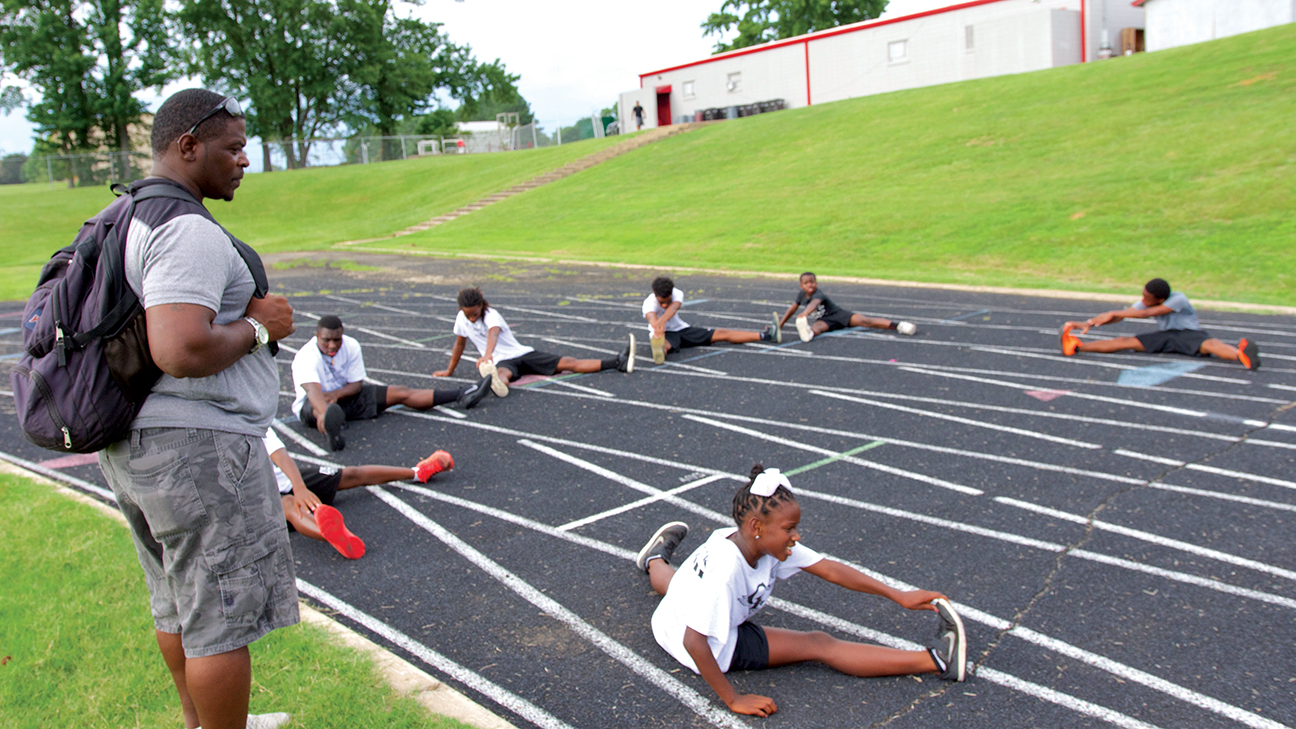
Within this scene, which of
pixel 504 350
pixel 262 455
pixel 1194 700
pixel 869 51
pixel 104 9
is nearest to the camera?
pixel 262 455

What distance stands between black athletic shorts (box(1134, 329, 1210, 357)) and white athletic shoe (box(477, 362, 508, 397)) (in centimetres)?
692

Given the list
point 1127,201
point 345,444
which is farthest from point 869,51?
point 345,444

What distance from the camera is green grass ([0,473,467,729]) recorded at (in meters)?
3.35

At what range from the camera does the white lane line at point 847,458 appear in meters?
5.84

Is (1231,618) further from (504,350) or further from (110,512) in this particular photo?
(504,350)

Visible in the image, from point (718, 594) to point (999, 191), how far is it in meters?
19.6

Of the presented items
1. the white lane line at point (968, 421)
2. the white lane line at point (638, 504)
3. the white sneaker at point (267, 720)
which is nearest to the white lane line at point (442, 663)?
the white sneaker at point (267, 720)

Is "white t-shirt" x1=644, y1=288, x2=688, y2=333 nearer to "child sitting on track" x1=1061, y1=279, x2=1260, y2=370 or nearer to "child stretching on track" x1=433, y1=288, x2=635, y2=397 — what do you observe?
"child stretching on track" x1=433, y1=288, x2=635, y2=397

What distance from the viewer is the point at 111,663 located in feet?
12.1

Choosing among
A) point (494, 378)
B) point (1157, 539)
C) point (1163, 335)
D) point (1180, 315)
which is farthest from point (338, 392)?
point (1180, 315)

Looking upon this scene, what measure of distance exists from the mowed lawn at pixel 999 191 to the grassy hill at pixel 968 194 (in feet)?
0.24

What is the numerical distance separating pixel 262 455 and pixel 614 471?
3990mm

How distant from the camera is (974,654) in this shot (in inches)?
150

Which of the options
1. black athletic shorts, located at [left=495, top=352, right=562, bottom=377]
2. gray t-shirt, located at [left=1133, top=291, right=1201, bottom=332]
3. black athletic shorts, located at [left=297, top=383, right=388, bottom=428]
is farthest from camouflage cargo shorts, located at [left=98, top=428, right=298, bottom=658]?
gray t-shirt, located at [left=1133, top=291, right=1201, bottom=332]
